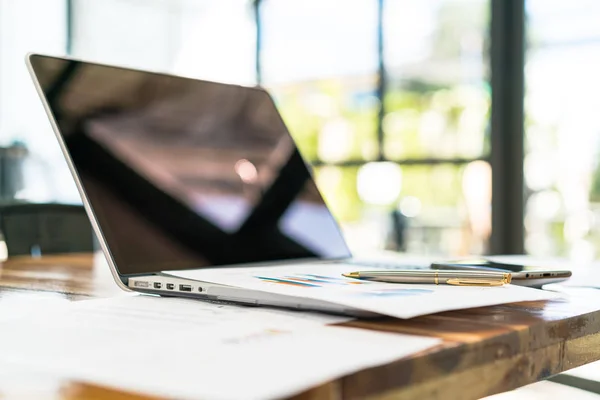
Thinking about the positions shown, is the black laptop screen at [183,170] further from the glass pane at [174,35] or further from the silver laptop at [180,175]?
the glass pane at [174,35]

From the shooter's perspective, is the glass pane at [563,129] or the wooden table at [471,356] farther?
the glass pane at [563,129]

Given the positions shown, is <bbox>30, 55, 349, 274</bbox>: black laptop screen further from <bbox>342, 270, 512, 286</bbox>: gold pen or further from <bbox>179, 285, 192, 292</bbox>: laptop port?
<bbox>342, 270, 512, 286</bbox>: gold pen

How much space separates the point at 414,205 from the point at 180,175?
354 cm

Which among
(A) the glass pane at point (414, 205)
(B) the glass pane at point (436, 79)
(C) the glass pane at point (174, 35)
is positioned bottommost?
(A) the glass pane at point (414, 205)

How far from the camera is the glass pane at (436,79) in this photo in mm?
3883

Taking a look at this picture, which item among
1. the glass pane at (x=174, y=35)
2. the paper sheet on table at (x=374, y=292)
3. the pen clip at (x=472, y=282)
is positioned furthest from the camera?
the glass pane at (x=174, y=35)

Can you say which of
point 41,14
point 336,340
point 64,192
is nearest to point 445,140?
point 64,192

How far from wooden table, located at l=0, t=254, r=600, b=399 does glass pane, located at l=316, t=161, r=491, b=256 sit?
3284mm

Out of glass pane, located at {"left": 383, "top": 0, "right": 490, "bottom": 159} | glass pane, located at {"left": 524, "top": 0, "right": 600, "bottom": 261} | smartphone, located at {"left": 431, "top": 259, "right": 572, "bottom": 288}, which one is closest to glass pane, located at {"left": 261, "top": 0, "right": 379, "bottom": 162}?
glass pane, located at {"left": 383, "top": 0, "right": 490, "bottom": 159}

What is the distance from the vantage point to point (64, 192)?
495 centimetres

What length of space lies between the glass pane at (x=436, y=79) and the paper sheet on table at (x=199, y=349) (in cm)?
354

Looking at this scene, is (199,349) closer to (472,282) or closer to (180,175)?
(472,282)

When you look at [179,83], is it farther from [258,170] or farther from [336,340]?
[336,340]

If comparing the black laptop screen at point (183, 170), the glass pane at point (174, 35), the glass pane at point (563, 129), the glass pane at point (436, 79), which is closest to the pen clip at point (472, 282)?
the black laptop screen at point (183, 170)
